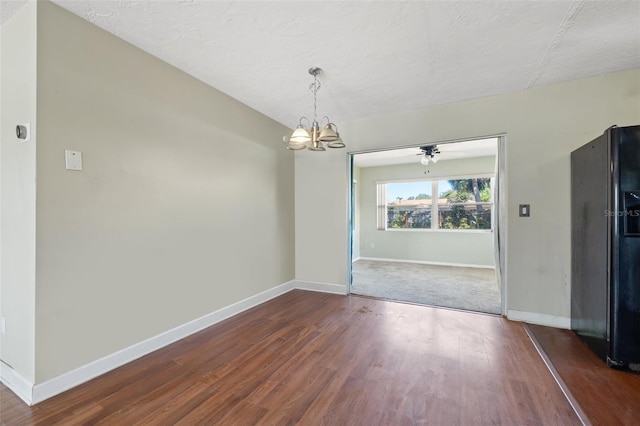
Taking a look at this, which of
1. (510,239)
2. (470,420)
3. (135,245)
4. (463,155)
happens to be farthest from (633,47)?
(135,245)

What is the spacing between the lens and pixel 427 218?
6.59m

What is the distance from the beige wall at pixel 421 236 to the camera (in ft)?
19.7

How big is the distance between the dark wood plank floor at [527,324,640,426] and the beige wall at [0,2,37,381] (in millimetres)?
3510

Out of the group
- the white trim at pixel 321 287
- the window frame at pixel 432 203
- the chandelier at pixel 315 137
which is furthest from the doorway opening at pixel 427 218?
the chandelier at pixel 315 137

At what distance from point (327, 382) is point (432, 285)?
320cm

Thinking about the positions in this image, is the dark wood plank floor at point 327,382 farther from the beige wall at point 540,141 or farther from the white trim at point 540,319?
the beige wall at point 540,141

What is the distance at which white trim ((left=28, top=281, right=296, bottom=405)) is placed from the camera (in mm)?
1717

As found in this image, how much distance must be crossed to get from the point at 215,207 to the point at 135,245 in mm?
892

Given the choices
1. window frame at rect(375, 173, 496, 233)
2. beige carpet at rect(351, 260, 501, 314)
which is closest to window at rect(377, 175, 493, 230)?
window frame at rect(375, 173, 496, 233)

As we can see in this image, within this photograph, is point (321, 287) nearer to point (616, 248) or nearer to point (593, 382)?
point (593, 382)

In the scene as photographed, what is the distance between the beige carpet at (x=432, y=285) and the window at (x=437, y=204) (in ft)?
3.55

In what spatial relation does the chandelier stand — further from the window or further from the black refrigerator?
the window

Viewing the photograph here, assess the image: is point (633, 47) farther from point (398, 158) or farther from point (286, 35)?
point (398, 158)

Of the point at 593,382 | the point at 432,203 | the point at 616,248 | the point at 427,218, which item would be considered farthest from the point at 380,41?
the point at 427,218
